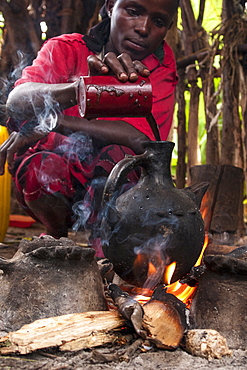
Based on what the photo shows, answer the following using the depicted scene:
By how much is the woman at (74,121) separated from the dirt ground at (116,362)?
3.48 feet

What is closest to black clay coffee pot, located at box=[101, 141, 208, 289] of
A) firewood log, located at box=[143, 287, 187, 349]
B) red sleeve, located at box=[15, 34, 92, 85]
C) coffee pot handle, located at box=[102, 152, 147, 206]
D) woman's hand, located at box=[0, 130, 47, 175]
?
coffee pot handle, located at box=[102, 152, 147, 206]

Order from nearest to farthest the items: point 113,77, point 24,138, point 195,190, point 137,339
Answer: point 137,339
point 113,77
point 195,190
point 24,138

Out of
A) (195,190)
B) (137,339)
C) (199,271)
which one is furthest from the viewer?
(195,190)

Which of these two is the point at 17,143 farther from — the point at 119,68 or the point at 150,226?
the point at 150,226

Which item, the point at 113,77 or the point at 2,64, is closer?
the point at 113,77

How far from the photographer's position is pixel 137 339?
51.6 inches

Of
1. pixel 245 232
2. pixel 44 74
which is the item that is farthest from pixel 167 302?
pixel 245 232

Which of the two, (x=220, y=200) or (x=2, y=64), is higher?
(x=2, y=64)

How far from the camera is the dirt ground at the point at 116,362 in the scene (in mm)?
1138

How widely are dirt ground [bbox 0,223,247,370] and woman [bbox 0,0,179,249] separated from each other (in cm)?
106

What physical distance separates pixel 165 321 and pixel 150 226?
39 centimetres

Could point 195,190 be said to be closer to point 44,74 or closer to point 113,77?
point 113,77

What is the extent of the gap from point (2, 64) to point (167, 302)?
3199 millimetres

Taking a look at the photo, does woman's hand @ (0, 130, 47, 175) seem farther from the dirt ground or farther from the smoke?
the dirt ground
